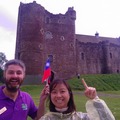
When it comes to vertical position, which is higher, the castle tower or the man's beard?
the castle tower

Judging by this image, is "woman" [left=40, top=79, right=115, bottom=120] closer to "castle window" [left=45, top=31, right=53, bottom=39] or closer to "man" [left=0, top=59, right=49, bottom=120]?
"man" [left=0, top=59, right=49, bottom=120]

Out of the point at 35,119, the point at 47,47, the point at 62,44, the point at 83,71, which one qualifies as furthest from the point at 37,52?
the point at 35,119

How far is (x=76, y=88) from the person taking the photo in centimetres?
2938

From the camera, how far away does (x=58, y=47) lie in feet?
139

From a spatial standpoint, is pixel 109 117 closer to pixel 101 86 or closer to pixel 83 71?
pixel 101 86

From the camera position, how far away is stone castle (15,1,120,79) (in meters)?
37.9

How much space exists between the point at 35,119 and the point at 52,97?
1026mm

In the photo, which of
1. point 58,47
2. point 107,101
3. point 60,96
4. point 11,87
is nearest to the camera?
point 60,96

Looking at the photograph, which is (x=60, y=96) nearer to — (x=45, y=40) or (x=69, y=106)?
(x=69, y=106)

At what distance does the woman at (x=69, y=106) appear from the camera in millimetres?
2979

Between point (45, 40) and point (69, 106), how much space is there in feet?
124

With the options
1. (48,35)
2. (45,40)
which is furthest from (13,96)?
(48,35)

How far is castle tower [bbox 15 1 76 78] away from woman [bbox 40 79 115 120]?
3394cm

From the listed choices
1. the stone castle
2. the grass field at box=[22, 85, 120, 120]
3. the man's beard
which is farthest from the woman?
the stone castle
